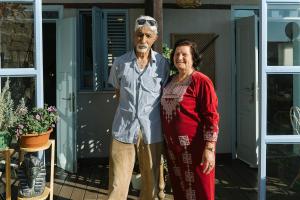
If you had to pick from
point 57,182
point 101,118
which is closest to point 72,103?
point 101,118

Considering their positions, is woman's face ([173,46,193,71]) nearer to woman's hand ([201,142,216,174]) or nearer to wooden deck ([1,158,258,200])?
woman's hand ([201,142,216,174])

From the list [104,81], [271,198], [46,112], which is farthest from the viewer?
[104,81]

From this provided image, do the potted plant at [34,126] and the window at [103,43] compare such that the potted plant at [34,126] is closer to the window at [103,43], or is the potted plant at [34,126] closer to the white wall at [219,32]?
the window at [103,43]

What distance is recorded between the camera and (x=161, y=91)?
9.92 feet

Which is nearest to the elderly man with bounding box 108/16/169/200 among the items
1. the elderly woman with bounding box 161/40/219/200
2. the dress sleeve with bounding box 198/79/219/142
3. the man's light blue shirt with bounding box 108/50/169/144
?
the man's light blue shirt with bounding box 108/50/169/144

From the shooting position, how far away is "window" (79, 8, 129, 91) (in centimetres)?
574

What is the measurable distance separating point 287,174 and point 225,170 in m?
1.94

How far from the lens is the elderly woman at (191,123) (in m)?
2.76

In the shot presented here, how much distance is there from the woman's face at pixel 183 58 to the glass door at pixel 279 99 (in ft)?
2.93

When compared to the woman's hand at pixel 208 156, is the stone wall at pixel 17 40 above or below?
above

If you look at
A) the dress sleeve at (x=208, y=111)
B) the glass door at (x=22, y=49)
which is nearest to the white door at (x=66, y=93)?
the glass door at (x=22, y=49)

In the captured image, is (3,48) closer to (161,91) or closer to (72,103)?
(161,91)

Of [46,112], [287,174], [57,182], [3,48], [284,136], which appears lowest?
[57,182]

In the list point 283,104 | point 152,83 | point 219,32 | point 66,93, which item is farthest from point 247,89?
point 152,83
